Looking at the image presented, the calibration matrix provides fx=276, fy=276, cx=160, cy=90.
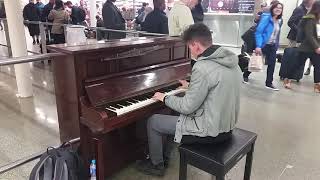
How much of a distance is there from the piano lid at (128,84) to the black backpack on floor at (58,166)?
399mm

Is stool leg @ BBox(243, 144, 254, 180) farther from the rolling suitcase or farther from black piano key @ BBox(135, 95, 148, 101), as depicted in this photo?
the rolling suitcase

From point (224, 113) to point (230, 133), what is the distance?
8.6 inches

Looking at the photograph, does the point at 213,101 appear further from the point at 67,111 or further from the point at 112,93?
the point at 67,111

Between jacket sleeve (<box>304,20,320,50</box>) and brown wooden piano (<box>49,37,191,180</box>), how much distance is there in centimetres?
291

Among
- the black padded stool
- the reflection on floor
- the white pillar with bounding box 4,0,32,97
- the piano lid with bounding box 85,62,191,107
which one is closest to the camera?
the black padded stool

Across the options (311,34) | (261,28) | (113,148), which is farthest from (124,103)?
(311,34)

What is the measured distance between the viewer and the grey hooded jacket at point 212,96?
1.64m

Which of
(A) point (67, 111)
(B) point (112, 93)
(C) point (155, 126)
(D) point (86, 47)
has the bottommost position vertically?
(C) point (155, 126)

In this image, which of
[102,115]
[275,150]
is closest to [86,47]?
[102,115]

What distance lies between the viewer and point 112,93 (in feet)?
6.33

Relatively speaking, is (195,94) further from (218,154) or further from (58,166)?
(58,166)

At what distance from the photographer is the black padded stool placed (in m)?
1.63

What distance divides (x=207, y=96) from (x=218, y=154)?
1.18 ft

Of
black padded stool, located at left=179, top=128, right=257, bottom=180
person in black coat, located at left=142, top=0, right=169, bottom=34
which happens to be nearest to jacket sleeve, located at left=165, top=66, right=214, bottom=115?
black padded stool, located at left=179, top=128, right=257, bottom=180
